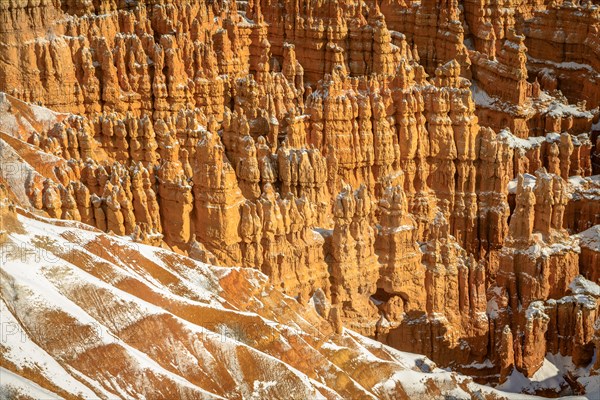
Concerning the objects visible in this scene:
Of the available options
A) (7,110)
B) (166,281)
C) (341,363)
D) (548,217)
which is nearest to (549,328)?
(548,217)

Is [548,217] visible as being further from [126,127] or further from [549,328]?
[126,127]

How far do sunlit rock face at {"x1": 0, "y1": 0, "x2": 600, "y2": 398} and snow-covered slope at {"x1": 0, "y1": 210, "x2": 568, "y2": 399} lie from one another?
0.30 ft

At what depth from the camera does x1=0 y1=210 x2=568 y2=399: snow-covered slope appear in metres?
35.6

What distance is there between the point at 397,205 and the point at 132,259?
47.0 feet

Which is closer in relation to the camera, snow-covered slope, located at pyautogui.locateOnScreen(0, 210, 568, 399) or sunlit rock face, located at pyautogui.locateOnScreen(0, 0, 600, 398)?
snow-covered slope, located at pyautogui.locateOnScreen(0, 210, 568, 399)

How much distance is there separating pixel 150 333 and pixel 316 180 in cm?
→ 1564

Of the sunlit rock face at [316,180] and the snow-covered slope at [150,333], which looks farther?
the sunlit rock face at [316,180]

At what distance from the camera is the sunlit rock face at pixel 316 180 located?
4088 cm

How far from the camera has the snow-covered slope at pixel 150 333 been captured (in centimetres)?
3559

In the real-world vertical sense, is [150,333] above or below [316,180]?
above

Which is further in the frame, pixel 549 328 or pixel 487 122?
pixel 487 122

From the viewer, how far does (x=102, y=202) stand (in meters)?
46.7

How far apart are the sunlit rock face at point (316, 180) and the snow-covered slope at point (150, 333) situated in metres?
0.09

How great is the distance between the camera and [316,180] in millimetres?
51781
